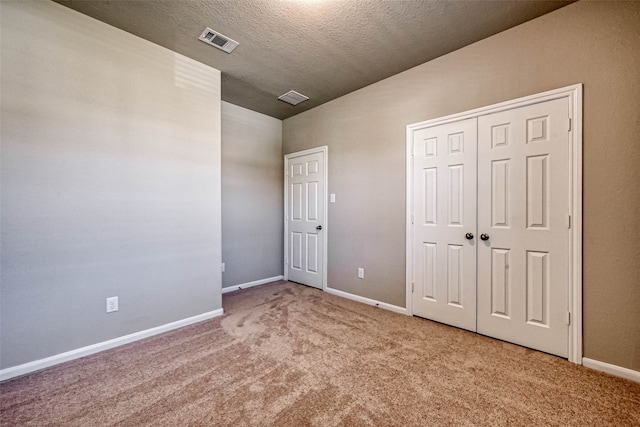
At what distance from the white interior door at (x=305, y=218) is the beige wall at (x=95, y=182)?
1.58 m

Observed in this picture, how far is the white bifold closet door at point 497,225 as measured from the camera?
82.9 inches

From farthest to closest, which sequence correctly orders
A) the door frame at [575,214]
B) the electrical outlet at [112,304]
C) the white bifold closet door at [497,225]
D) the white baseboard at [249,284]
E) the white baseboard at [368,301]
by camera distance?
the white baseboard at [249,284] < the white baseboard at [368,301] < the electrical outlet at [112,304] < the white bifold closet door at [497,225] < the door frame at [575,214]

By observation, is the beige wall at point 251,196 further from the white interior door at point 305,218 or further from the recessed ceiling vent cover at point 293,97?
the recessed ceiling vent cover at point 293,97

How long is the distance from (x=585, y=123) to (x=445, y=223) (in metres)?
1.27

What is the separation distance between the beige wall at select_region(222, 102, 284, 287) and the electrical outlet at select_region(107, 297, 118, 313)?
5.13 ft

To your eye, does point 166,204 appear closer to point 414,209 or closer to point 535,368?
point 414,209

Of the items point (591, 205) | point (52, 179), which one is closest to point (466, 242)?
point (591, 205)

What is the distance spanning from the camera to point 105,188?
2.24 m

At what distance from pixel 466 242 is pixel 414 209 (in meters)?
0.61

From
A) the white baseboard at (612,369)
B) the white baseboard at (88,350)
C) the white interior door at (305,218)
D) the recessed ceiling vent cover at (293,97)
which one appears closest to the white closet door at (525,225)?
the white baseboard at (612,369)

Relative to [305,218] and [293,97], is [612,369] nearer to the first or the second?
[305,218]

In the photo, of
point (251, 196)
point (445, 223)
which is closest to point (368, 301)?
point (445, 223)

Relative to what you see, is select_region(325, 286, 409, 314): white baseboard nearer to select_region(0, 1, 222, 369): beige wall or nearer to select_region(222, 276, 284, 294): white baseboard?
select_region(222, 276, 284, 294): white baseboard

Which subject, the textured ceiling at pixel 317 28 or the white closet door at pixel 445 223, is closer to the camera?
the textured ceiling at pixel 317 28
